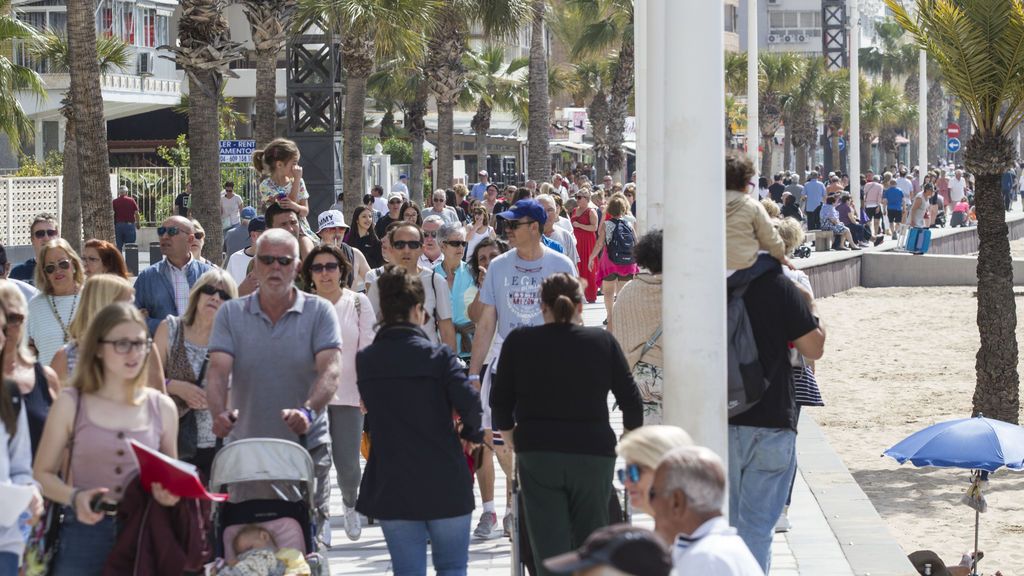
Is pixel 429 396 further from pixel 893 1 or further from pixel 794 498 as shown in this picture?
pixel 893 1

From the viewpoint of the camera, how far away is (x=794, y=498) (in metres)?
10.5

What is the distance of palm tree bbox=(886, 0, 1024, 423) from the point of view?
15.8 meters

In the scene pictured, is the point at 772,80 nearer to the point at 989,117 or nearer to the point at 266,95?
the point at 266,95

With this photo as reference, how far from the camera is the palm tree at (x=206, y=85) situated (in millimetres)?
19672

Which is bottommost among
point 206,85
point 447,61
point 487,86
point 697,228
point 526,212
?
point 697,228

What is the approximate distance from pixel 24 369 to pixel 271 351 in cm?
133

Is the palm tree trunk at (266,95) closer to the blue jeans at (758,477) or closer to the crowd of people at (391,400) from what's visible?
the crowd of people at (391,400)

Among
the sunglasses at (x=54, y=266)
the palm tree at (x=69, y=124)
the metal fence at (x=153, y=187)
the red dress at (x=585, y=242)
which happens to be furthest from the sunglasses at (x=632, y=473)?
the metal fence at (x=153, y=187)

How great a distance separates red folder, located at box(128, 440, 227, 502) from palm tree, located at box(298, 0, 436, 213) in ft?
64.5

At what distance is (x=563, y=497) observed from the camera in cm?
652

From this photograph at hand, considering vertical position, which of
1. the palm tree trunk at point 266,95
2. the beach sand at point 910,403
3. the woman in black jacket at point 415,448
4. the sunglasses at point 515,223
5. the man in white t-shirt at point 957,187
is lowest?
the beach sand at point 910,403

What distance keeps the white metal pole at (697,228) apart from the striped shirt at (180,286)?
10.5ft

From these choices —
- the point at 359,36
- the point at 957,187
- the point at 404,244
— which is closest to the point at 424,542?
the point at 404,244

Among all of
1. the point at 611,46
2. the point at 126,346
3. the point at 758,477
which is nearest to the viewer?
the point at 126,346
